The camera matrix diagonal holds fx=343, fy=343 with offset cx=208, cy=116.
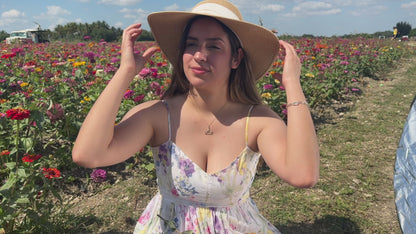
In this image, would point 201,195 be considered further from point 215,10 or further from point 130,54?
point 215,10

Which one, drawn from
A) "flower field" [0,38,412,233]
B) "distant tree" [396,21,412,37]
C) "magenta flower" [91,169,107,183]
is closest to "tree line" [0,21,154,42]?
"flower field" [0,38,412,233]

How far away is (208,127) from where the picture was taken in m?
1.44

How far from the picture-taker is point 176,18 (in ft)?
4.54

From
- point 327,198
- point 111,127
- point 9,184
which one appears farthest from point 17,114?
point 327,198

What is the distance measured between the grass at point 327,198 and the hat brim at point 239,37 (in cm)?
128

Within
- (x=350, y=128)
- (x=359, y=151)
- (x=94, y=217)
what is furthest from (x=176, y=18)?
(x=350, y=128)

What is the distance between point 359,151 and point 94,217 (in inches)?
105

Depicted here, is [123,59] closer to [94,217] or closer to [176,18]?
[176,18]

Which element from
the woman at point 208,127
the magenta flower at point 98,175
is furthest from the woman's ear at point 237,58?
the magenta flower at point 98,175

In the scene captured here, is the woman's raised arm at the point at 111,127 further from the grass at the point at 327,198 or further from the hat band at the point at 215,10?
the grass at the point at 327,198

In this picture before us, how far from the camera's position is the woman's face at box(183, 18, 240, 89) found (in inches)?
50.1

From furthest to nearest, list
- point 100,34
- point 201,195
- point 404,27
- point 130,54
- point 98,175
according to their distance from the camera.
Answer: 1. point 404,27
2. point 100,34
3. point 98,175
4. point 201,195
5. point 130,54

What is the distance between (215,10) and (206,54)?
0.17 meters

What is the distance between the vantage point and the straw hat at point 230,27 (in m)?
1.30
